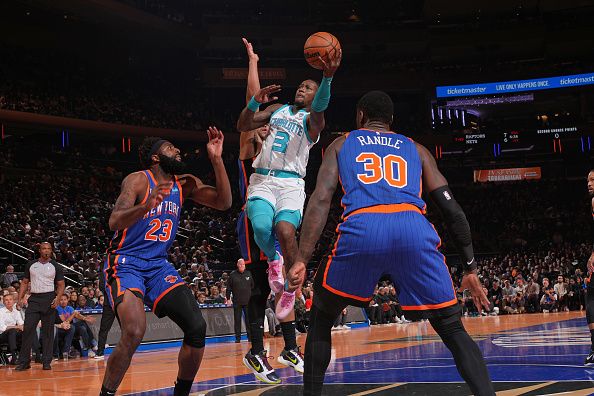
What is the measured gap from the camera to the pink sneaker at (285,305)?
635 cm

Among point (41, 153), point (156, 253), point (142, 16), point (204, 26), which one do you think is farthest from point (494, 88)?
point (156, 253)

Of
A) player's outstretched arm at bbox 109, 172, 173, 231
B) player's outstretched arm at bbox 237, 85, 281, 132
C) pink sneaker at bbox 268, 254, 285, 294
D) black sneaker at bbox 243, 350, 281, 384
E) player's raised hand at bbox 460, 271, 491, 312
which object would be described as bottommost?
black sneaker at bbox 243, 350, 281, 384

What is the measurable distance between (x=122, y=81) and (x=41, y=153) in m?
7.66

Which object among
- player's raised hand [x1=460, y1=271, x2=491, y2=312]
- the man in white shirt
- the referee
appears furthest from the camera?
the man in white shirt

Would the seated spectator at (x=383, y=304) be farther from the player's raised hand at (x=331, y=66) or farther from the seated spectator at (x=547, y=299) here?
the player's raised hand at (x=331, y=66)

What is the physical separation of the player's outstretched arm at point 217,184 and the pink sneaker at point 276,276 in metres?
0.80

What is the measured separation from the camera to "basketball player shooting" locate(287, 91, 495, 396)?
12.9ft

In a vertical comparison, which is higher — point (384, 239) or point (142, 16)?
point (142, 16)

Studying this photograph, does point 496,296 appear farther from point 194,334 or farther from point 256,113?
point 194,334

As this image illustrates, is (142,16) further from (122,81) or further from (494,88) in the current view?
(494,88)

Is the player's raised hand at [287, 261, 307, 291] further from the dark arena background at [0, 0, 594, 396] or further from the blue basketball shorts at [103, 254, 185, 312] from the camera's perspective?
the dark arena background at [0, 0, 594, 396]

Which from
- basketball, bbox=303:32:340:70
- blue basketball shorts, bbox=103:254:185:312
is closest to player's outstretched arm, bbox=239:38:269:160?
basketball, bbox=303:32:340:70

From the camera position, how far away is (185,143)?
3694 centimetres

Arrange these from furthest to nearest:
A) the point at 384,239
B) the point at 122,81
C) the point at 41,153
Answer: the point at 122,81 → the point at 41,153 → the point at 384,239
